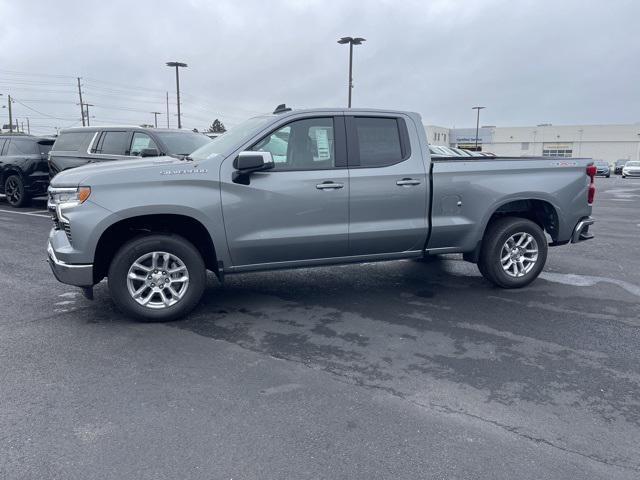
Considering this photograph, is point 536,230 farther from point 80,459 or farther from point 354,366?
point 80,459

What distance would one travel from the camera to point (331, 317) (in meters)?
5.04

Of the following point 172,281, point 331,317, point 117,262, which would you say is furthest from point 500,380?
point 117,262

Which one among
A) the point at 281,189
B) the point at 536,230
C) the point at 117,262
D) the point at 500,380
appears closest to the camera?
the point at 500,380

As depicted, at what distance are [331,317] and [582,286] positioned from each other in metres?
3.24

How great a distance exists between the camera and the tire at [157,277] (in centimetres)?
468

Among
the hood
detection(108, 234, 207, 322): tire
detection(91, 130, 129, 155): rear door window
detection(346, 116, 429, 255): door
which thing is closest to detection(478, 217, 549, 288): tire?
detection(346, 116, 429, 255): door

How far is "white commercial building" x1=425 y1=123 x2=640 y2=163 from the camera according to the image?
240 ft

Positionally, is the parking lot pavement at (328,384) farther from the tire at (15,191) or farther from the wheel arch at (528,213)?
the tire at (15,191)

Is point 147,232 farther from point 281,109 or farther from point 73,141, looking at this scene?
point 73,141

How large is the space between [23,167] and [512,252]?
11.7m

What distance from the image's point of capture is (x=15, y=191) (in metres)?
13.1

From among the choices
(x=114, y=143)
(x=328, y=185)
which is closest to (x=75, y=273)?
(x=328, y=185)

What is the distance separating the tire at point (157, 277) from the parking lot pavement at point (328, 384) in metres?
0.17

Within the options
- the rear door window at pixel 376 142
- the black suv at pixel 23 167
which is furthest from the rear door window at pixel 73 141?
the rear door window at pixel 376 142
